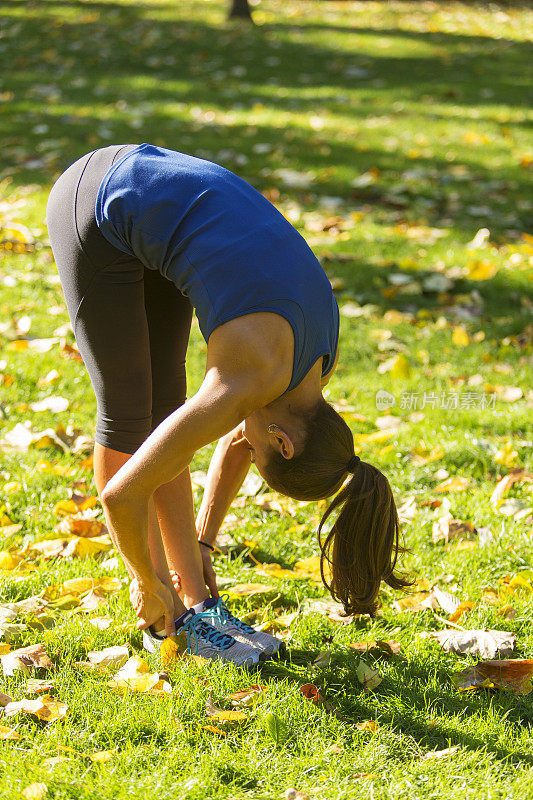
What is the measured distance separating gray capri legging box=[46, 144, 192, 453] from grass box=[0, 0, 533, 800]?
657mm

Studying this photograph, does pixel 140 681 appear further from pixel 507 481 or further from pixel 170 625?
pixel 507 481

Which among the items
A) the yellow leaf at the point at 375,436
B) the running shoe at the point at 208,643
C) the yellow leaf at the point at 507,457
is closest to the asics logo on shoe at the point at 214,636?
the running shoe at the point at 208,643

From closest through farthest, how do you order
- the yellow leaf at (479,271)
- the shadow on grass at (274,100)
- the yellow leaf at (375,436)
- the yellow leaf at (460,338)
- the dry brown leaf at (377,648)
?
A: the dry brown leaf at (377,648) → the yellow leaf at (375,436) → the yellow leaf at (460,338) → the yellow leaf at (479,271) → the shadow on grass at (274,100)

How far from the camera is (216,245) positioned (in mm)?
1991

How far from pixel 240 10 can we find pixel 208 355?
1129 centimetres

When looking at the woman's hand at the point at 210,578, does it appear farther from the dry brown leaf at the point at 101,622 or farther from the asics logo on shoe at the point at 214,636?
the dry brown leaf at the point at 101,622

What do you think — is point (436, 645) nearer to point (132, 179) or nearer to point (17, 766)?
point (17, 766)

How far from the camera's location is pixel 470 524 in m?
2.95

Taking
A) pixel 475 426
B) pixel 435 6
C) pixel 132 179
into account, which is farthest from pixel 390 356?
pixel 435 6

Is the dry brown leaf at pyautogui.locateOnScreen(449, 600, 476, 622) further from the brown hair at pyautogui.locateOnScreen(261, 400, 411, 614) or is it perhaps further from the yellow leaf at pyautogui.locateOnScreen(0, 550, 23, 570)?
the yellow leaf at pyautogui.locateOnScreen(0, 550, 23, 570)

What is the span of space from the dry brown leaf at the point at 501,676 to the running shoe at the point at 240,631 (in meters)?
0.50

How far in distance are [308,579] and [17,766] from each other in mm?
1116

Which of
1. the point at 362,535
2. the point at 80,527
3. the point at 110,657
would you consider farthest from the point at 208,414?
the point at 80,527

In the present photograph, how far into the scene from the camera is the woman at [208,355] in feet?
6.35
